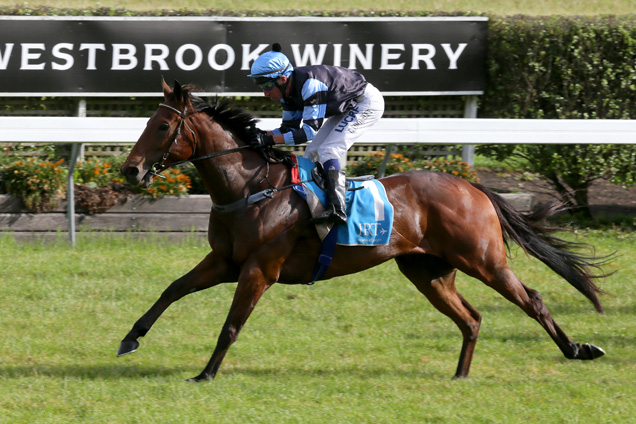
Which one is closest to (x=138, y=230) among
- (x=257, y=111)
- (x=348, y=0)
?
(x=257, y=111)

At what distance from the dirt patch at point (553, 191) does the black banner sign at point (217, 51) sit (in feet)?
3.75

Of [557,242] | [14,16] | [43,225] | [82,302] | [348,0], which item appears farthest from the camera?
[348,0]

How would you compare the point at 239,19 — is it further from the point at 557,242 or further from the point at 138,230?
the point at 557,242

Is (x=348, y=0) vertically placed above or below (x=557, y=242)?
above

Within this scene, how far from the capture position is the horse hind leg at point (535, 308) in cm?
567

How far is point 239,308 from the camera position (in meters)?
5.21

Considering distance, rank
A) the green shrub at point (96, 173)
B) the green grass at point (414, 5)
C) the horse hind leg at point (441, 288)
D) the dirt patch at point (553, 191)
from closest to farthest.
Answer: the horse hind leg at point (441, 288) < the green shrub at point (96, 173) < the dirt patch at point (553, 191) < the green grass at point (414, 5)

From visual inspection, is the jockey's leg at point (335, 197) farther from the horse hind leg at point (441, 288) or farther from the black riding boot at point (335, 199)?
the horse hind leg at point (441, 288)

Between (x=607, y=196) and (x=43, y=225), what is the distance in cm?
641

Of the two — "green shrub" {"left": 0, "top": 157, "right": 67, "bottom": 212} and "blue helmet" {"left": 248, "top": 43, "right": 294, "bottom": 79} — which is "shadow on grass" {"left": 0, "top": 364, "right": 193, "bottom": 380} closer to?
"blue helmet" {"left": 248, "top": 43, "right": 294, "bottom": 79}

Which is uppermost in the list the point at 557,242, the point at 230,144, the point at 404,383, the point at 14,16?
the point at 14,16

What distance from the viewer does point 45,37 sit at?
362 inches

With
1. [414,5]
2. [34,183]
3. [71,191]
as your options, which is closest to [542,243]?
[71,191]

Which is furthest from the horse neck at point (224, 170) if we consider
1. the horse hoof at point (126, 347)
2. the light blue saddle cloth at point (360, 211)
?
the horse hoof at point (126, 347)
